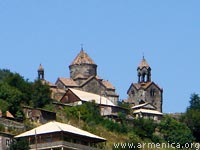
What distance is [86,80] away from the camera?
399 feet

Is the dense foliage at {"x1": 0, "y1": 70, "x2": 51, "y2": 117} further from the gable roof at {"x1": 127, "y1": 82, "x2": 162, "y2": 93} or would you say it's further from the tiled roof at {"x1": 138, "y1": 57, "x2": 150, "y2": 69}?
the tiled roof at {"x1": 138, "y1": 57, "x2": 150, "y2": 69}

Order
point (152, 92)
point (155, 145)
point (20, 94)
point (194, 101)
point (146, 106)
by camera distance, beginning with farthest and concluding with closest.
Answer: point (152, 92) → point (194, 101) → point (146, 106) → point (155, 145) → point (20, 94)

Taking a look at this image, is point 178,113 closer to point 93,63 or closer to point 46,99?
point 93,63

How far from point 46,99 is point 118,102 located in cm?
2316

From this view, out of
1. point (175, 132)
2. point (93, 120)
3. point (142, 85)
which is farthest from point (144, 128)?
point (142, 85)

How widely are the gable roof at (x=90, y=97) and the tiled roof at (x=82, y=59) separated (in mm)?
9736

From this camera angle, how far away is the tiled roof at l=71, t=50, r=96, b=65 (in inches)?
4847

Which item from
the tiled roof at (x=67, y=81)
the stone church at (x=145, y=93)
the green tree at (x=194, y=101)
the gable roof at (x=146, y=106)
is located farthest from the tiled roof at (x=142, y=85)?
the tiled roof at (x=67, y=81)

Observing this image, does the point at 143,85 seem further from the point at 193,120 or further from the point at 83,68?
the point at 193,120

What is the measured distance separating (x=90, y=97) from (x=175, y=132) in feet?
38.0

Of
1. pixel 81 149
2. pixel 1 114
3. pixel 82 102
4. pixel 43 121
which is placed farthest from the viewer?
pixel 82 102

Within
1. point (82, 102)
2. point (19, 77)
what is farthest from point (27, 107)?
point (82, 102)

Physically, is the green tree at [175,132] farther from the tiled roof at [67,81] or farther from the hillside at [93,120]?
the tiled roof at [67,81]

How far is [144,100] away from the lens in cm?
12694
